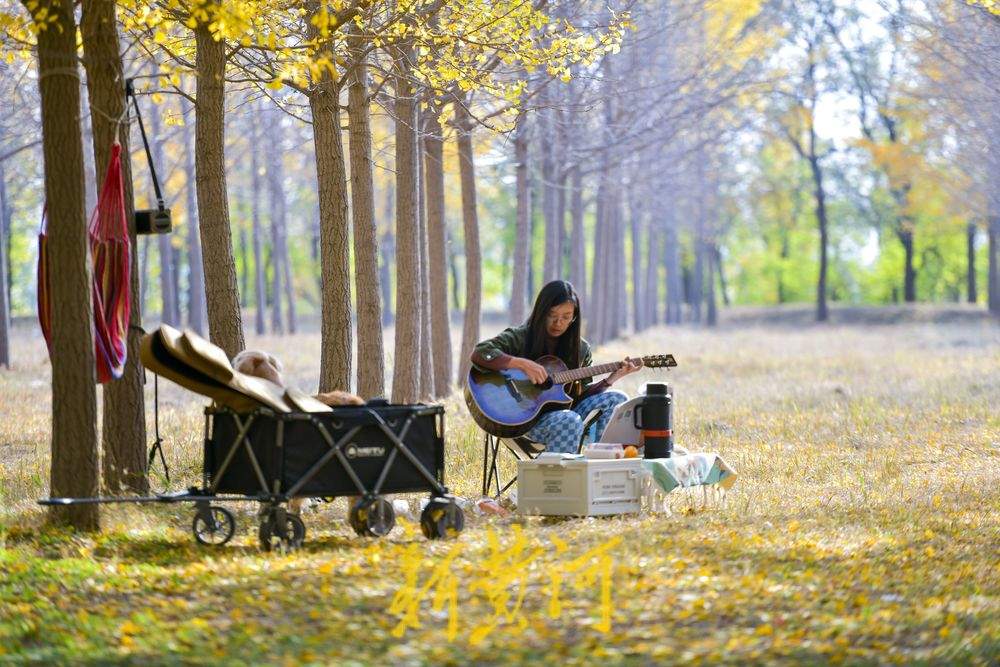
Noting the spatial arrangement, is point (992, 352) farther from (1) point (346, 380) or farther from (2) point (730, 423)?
(1) point (346, 380)

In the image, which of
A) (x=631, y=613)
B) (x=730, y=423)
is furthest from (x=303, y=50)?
(x=730, y=423)

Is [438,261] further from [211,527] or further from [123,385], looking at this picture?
[211,527]

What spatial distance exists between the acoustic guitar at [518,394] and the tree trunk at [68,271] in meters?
2.40

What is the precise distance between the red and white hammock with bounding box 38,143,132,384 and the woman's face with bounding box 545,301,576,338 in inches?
101

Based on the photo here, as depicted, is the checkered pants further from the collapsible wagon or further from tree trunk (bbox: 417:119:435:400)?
tree trunk (bbox: 417:119:435:400)

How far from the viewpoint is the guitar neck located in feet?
28.3

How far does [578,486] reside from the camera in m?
8.00

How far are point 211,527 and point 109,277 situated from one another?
5.03ft

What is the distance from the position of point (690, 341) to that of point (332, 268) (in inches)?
976

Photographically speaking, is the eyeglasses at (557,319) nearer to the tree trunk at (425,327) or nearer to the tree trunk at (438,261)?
the tree trunk at (425,327)

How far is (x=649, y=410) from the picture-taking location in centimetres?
848

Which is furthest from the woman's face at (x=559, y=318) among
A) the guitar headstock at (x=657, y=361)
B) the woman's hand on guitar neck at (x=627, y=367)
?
the guitar headstock at (x=657, y=361)

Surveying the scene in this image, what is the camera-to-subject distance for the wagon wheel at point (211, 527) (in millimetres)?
7094

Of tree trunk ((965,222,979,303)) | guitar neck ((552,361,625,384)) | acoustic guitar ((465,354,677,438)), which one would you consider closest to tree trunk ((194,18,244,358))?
acoustic guitar ((465,354,677,438))
